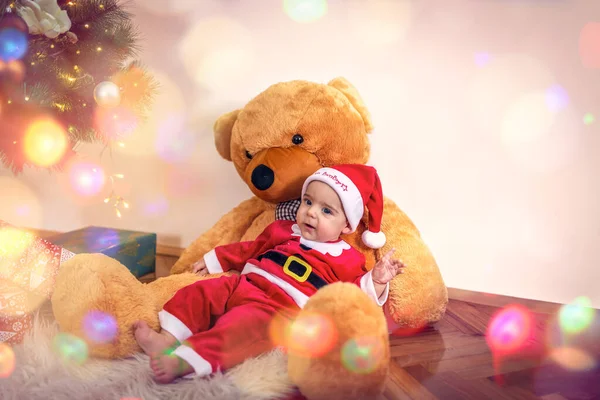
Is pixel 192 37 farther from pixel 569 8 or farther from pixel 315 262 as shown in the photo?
pixel 569 8

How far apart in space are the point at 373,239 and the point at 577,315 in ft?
2.23

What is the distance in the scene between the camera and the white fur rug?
2.33ft

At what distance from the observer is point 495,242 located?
52.2 inches

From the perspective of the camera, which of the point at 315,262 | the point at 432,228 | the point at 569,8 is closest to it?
the point at 315,262

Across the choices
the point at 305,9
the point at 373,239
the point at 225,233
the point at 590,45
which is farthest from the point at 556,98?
the point at 225,233

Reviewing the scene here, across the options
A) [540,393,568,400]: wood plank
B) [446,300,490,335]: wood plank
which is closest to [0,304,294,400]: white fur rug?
[540,393,568,400]: wood plank

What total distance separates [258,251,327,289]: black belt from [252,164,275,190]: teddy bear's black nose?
190 mm

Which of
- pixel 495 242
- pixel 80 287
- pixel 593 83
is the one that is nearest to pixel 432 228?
pixel 495 242

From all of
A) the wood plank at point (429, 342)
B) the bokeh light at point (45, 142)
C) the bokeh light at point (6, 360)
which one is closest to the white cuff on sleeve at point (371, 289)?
the wood plank at point (429, 342)

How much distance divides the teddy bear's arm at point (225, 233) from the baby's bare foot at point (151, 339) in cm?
44

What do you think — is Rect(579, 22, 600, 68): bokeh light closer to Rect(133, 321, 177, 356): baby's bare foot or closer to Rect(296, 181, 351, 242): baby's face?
Rect(296, 181, 351, 242): baby's face

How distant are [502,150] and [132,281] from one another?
1067 millimetres

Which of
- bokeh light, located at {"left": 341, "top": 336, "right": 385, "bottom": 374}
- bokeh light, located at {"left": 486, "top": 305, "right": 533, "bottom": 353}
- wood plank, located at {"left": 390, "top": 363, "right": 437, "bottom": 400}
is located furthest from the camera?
bokeh light, located at {"left": 486, "top": 305, "right": 533, "bottom": 353}

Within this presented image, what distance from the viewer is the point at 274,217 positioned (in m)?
1.26
